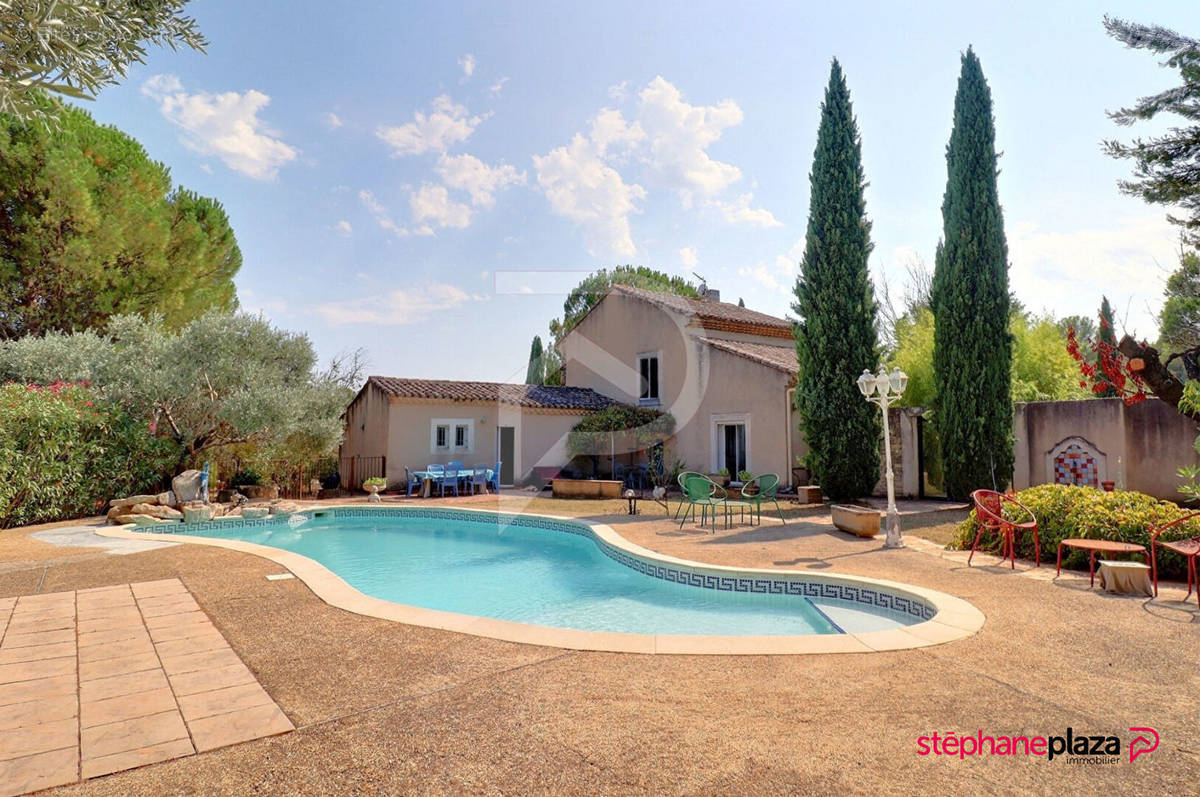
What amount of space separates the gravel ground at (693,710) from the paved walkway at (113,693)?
163 mm

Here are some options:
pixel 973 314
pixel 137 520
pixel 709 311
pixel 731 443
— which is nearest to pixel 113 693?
pixel 137 520

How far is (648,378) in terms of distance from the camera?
2103 cm

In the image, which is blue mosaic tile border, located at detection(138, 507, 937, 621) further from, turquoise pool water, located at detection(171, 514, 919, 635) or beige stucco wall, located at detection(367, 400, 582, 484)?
beige stucco wall, located at detection(367, 400, 582, 484)

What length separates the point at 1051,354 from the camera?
16031 millimetres

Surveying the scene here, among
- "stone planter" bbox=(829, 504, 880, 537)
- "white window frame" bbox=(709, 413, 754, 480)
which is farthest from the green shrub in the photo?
"white window frame" bbox=(709, 413, 754, 480)

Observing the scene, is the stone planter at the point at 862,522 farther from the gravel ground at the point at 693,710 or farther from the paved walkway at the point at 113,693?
the paved walkway at the point at 113,693

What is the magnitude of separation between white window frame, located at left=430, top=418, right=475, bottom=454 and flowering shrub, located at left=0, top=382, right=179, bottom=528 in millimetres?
7206

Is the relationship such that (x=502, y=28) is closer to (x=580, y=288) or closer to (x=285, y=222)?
(x=285, y=222)

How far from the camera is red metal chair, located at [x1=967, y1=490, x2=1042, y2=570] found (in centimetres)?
701

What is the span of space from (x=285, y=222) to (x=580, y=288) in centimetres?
2627

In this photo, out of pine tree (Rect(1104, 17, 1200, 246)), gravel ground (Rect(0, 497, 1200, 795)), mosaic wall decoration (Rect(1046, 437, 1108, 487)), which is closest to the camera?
gravel ground (Rect(0, 497, 1200, 795))

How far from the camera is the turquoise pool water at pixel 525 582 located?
6176 millimetres

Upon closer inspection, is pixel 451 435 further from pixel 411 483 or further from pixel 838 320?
pixel 838 320

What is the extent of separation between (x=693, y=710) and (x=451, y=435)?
1730cm
